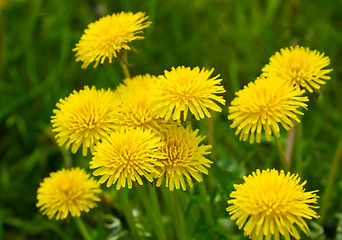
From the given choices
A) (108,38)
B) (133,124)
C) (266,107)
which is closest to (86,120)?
(133,124)

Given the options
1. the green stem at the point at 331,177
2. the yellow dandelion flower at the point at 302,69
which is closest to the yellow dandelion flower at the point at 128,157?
the yellow dandelion flower at the point at 302,69

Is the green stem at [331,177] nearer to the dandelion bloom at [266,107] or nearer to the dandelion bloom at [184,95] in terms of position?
the dandelion bloom at [266,107]

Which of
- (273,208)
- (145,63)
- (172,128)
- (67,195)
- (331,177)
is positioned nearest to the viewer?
(273,208)

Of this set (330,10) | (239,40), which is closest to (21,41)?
(239,40)

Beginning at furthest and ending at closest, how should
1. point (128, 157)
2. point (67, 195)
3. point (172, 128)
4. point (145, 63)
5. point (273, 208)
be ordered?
point (145, 63), point (67, 195), point (172, 128), point (128, 157), point (273, 208)

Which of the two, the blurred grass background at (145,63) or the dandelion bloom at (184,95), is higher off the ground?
the blurred grass background at (145,63)

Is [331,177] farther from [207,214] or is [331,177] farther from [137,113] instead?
[137,113]

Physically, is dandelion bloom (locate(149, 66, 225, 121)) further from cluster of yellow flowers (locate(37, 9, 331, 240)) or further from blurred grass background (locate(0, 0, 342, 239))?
blurred grass background (locate(0, 0, 342, 239))
